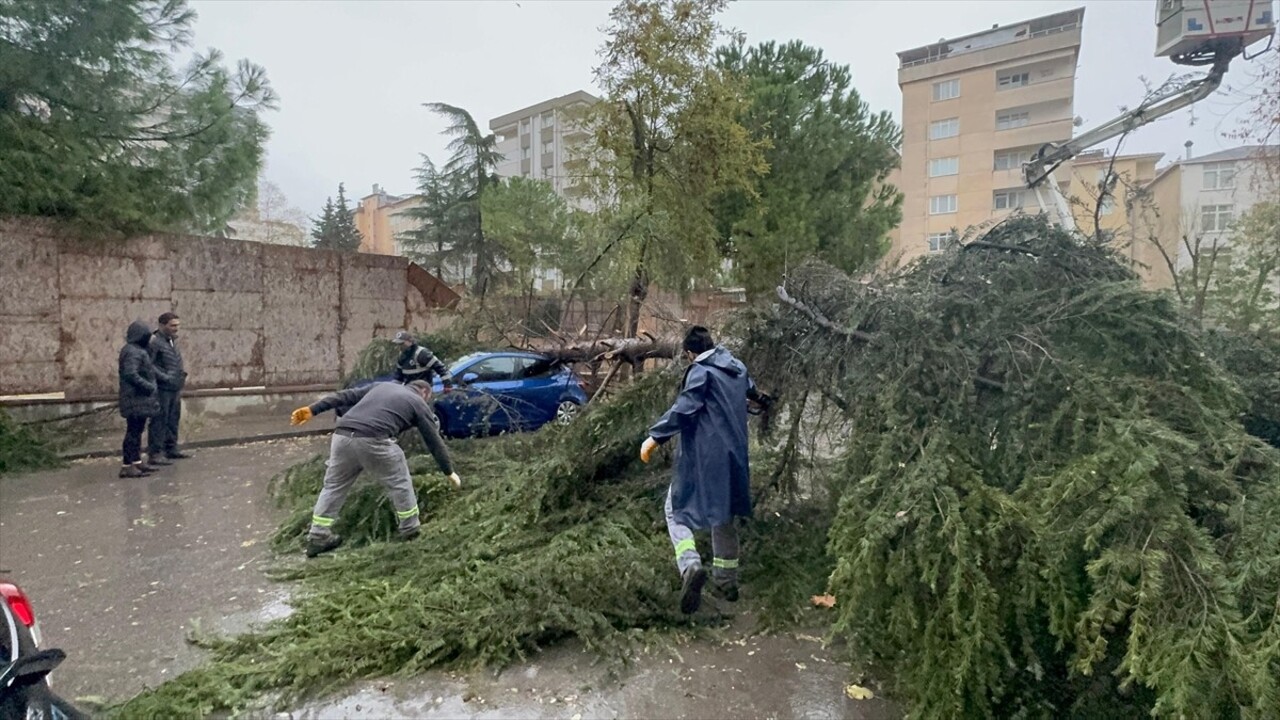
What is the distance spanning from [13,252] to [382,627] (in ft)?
28.4

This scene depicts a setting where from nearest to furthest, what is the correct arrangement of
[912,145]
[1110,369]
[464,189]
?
[1110,369]
[464,189]
[912,145]

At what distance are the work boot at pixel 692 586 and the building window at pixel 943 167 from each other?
37907mm

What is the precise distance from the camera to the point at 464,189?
78.0 ft

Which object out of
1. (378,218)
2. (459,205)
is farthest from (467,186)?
(378,218)

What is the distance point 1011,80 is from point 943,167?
5381 mm

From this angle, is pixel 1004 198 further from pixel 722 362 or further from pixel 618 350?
pixel 722 362

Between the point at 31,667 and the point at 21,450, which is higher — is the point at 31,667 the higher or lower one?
the higher one

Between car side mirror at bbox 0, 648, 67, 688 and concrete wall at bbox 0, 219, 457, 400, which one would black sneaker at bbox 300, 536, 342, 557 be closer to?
car side mirror at bbox 0, 648, 67, 688

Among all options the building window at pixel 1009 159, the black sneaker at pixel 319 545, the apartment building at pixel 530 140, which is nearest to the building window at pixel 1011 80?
the building window at pixel 1009 159

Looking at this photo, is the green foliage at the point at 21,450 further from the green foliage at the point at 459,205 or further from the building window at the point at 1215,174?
the building window at the point at 1215,174

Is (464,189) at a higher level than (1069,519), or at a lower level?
higher

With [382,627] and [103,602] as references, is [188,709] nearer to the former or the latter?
[382,627]

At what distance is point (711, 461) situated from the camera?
4.00 metres

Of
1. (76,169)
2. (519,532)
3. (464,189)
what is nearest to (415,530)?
(519,532)
